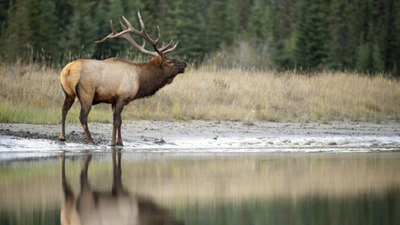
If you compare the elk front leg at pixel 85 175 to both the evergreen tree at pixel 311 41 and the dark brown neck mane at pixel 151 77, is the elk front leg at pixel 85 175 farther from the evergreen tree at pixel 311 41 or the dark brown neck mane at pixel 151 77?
the evergreen tree at pixel 311 41

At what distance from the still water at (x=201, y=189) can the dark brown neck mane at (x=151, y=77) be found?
6.96 feet

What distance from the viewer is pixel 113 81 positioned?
726 inches

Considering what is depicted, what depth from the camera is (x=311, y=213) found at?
425 inches

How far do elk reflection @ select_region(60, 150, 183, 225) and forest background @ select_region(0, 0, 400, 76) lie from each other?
35175 millimetres

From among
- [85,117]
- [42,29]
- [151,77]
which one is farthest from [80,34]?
[85,117]

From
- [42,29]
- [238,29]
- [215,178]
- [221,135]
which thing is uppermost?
[238,29]

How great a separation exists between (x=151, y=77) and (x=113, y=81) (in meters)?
1.17

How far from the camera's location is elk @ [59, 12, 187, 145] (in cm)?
1802

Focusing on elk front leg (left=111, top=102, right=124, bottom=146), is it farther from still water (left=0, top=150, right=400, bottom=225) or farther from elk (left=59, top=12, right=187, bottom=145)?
still water (left=0, top=150, right=400, bottom=225)

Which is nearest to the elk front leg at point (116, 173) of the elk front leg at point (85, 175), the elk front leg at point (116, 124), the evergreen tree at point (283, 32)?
the elk front leg at point (85, 175)

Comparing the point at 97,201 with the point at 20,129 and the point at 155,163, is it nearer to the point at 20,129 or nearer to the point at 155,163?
the point at 155,163

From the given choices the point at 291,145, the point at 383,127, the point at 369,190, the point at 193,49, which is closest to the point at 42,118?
the point at 291,145

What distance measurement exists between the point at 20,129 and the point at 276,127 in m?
5.98

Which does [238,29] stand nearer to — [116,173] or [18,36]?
[18,36]
